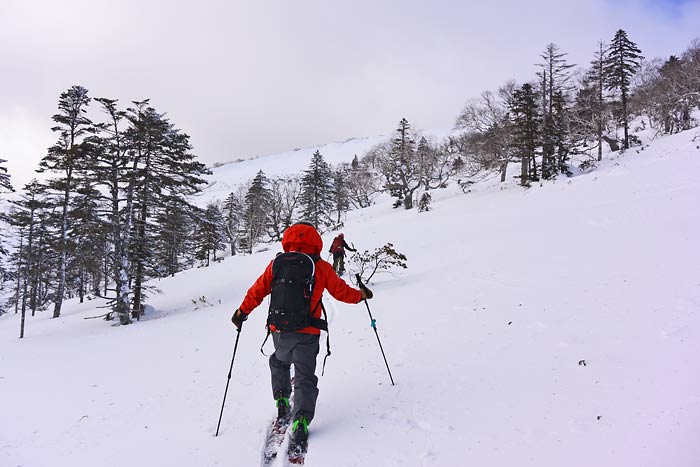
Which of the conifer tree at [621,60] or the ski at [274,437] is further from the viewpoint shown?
the conifer tree at [621,60]

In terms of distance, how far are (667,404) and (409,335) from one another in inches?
135

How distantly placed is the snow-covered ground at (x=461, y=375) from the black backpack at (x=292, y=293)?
1.21 m

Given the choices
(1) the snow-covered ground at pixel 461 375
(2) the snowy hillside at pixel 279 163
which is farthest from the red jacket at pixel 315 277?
(2) the snowy hillside at pixel 279 163

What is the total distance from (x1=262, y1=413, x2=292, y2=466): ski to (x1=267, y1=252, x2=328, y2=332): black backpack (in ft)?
3.79

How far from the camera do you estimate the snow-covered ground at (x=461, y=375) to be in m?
3.12

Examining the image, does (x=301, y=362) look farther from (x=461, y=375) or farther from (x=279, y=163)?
(x=279, y=163)

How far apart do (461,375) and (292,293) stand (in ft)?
8.13

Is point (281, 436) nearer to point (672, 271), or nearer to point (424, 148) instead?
point (672, 271)

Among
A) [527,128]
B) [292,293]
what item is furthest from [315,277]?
[527,128]

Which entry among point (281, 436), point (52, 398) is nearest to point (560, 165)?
point (281, 436)

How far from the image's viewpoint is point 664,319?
181 inches

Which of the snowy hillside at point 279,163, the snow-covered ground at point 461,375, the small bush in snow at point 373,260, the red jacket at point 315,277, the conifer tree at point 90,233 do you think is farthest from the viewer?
the snowy hillside at point 279,163

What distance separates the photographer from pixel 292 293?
357 centimetres

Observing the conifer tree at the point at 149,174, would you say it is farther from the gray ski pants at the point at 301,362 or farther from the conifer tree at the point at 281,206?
the conifer tree at the point at 281,206
